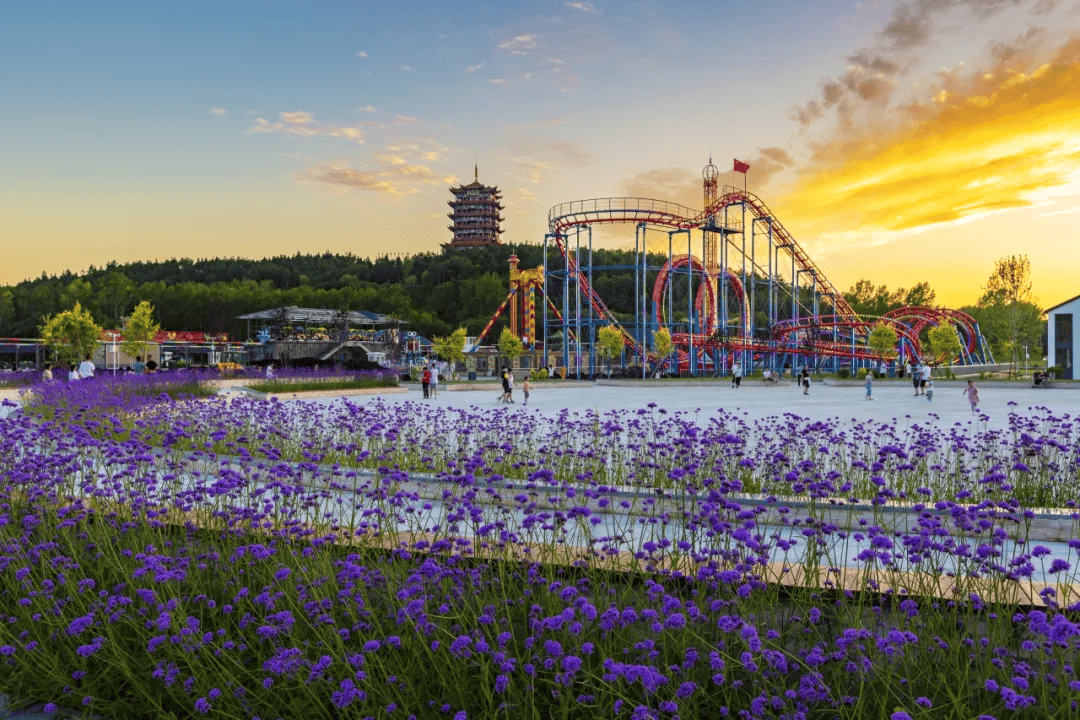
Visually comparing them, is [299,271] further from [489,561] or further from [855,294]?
[489,561]

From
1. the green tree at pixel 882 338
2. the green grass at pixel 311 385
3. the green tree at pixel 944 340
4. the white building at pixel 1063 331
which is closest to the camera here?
the green grass at pixel 311 385

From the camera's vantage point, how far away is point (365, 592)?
177 inches

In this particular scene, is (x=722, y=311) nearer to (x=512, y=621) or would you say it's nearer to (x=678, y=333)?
(x=678, y=333)

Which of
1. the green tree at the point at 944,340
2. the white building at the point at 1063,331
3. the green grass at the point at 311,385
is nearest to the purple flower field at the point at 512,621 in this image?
the green grass at the point at 311,385

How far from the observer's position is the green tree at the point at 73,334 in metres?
37.2

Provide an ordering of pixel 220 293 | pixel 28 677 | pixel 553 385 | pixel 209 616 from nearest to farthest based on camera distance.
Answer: pixel 28 677 < pixel 209 616 < pixel 553 385 < pixel 220 293

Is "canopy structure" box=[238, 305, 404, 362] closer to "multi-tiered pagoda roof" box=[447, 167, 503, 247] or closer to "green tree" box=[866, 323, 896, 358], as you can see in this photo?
"green tree" box=[866, 323, 896, 358]

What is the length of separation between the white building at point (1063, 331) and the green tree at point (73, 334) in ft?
179

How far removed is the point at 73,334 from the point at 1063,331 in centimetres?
5977

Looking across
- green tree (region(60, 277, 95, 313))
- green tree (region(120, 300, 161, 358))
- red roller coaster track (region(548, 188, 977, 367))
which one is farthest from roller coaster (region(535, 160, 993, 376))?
green tree (region(60, 277, 95, 313))

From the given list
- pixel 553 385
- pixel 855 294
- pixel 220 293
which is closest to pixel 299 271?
pixel 220 293

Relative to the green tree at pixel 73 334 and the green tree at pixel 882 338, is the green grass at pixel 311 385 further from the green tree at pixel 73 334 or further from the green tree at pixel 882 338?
the green tree at pixel 882 338

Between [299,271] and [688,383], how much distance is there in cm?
12297

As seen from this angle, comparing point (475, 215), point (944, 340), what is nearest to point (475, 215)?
point (475, 215)
